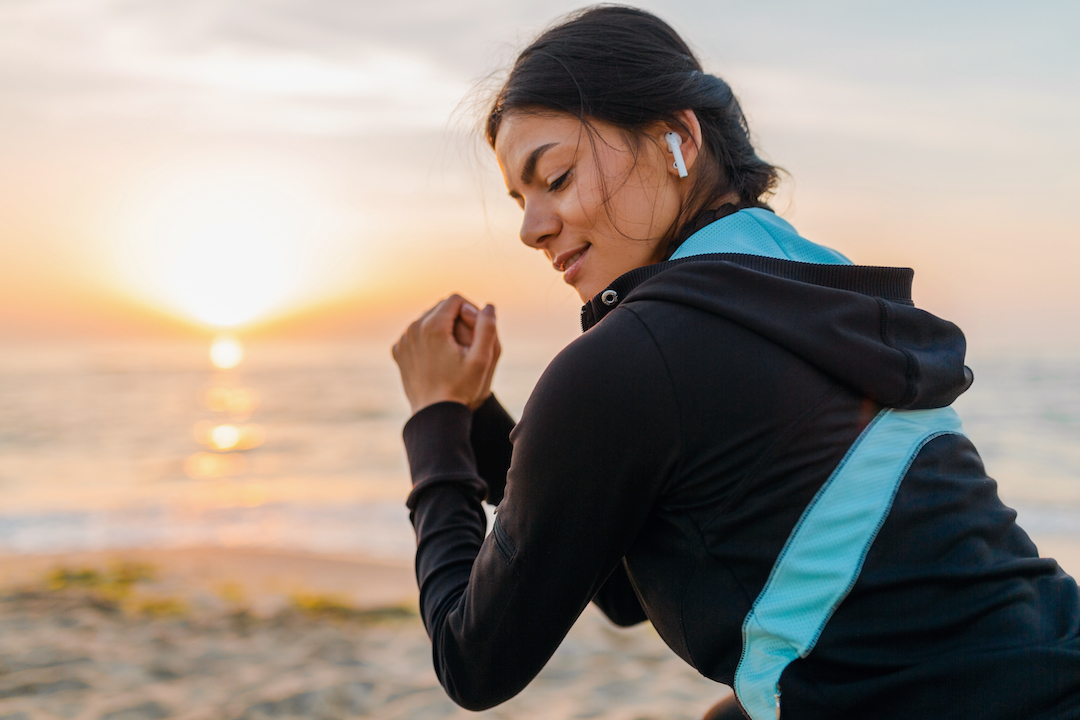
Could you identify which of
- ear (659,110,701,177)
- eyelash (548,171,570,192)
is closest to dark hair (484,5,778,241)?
ear (659,110,701,177)

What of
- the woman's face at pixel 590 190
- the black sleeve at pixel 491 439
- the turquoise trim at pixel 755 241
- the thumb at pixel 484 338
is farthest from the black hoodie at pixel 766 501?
the black sleeve at pixel 491 439

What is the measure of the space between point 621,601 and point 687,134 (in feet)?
3.51

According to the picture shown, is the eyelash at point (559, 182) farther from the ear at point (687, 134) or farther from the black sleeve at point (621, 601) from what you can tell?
the black sleeve at point (621, 601)

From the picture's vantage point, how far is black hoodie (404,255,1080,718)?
1.01 metres

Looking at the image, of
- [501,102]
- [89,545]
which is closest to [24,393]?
[89,545]

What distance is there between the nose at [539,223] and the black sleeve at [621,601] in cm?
81

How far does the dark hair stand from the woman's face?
0.03 metres

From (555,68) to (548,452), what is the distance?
792 millimetres

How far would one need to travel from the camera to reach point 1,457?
12.9m

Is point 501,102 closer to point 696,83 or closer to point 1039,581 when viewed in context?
point 696,83

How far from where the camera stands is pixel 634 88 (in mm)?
1436

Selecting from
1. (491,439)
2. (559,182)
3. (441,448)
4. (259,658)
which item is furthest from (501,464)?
(259,658)

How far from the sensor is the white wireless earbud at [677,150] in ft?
4.69

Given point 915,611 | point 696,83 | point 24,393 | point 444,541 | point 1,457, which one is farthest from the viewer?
point 24,393
